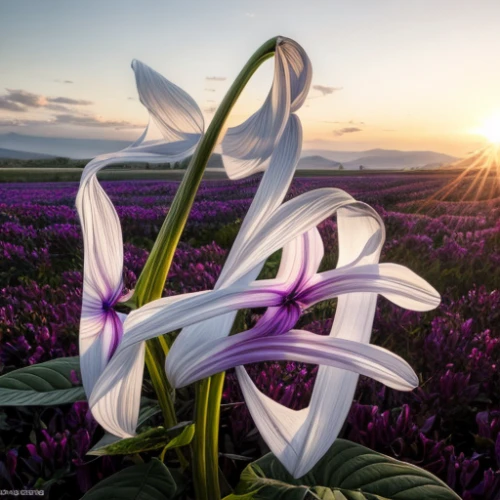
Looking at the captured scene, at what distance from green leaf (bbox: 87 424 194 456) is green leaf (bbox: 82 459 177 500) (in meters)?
0.15

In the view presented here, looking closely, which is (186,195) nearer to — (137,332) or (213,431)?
(137,332)

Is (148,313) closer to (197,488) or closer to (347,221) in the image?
(347,221)

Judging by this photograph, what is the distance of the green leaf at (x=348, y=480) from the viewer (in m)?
1.11

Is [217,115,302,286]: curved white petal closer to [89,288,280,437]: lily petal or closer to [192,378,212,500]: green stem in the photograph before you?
[89,288,280,437]: lily petal

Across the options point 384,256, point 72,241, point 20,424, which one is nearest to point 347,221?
point 20,424

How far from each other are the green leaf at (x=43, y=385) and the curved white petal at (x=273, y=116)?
0.61 m

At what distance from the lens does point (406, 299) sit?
0.95 m

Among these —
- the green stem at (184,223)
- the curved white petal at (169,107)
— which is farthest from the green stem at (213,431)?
the curved white petal at (169,107)

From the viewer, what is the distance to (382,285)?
944mm

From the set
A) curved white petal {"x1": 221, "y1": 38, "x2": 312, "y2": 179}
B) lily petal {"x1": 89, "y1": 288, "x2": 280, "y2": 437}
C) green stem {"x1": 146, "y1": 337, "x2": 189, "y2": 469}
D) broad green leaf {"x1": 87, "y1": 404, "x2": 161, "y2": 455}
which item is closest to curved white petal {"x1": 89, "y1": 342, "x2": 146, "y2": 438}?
lily petal {"x1": 89, "y1": 288, "x2": 280, "y2": 437}

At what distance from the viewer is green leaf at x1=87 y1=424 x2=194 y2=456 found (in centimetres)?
91

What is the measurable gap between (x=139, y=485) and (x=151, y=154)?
61 centimetres

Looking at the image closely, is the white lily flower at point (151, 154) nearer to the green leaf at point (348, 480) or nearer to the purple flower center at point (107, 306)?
the purple flower center at point (107, 306)

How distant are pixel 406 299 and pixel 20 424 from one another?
133cm
